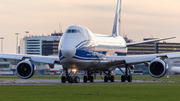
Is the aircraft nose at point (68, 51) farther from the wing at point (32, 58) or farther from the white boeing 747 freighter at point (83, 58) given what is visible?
the wing at point (32, 58)

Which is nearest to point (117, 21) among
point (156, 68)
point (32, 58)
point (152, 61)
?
point (152, 61)

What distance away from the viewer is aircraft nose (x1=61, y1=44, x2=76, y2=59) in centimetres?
4231

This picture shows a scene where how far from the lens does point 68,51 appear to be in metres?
42.3

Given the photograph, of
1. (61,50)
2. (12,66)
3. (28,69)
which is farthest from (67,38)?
(12,66)

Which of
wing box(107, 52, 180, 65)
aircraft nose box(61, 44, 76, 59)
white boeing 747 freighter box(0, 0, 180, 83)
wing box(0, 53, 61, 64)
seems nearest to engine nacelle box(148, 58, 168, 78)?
white boeing 747 freighter box(0, 0, 180, 83)

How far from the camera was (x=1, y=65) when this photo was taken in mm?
154375

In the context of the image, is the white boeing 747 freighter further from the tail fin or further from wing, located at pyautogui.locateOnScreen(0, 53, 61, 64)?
the tail fin

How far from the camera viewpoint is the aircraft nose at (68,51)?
1666 inches

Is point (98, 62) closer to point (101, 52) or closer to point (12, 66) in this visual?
point (101, 52)
